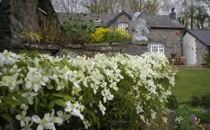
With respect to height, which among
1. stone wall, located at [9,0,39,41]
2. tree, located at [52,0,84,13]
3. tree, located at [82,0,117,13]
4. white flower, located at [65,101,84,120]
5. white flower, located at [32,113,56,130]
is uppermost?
tree, located at [82,0,117,13]

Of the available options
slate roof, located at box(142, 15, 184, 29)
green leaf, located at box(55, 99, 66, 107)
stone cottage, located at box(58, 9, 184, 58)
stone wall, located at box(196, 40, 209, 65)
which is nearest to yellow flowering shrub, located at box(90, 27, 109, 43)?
green leaf, located at box(55, 99, 66, 107)

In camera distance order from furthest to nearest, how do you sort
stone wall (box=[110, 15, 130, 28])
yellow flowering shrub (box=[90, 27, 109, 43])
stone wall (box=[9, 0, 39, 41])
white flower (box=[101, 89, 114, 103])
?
stone wall (box=[110, 15, 130, 28])
yellow flowering shrub (box=[90, 27, 109, 43])
stone wall (box=[9, 0, 39, 41])
white flower (box=[101, 89, 114, 103])

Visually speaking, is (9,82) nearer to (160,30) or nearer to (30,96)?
(30,96)

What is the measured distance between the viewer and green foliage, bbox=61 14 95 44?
470cm

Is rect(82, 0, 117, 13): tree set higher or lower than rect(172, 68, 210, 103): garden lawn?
higher

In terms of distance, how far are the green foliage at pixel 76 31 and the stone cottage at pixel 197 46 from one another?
1845 centimetres

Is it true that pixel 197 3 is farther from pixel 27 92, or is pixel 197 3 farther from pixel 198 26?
pixel 27 92

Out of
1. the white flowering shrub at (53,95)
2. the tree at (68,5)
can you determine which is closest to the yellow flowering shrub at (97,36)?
the white flowering shrub at (53,95)

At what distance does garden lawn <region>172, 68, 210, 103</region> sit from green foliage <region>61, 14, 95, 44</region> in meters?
5.98

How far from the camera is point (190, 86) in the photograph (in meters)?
12.6

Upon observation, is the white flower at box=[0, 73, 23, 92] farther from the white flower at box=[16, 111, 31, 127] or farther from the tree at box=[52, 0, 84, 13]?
the tree at box=[52, 0, 84, 13]

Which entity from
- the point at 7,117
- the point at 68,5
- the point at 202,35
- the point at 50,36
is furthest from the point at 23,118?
the point at 202,35

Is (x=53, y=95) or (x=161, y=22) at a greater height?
(x=161, y=22)

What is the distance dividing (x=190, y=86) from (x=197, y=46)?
425 inches
